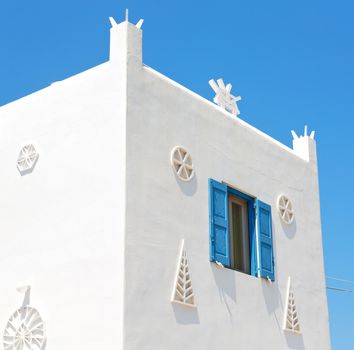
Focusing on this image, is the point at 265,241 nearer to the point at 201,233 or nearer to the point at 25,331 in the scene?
the point at 201,233

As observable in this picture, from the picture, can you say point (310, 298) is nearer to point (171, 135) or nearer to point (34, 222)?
point (171, 135)

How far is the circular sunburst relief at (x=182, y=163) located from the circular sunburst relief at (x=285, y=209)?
2.23m

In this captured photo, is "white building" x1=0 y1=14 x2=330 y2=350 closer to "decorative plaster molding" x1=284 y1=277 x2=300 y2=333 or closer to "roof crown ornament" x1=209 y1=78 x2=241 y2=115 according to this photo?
"decorative plaster molding" x1=284 y1=277 x2=300 y2=333

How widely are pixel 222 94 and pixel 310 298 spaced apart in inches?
140

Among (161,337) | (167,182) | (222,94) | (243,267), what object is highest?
(222,94)

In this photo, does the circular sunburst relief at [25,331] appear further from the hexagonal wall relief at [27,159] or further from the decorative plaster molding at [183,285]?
the hexagonal wall relief at [27,159]

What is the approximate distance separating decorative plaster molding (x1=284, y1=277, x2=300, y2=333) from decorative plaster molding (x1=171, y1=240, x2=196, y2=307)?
7.60 ft

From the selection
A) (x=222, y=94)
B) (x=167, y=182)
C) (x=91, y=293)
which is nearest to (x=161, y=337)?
(x=91, y=293)

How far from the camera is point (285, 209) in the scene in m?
11.7

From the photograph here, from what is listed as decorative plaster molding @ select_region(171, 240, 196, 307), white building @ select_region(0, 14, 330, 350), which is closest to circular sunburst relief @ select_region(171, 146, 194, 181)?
white building @ select_region(0, 14, 330, 350)

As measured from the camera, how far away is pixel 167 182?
947cm

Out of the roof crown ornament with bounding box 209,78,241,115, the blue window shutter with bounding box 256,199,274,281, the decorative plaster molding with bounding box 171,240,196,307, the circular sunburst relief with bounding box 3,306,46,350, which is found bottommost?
the circular sunburst relief with bounding box 3,306,46,350

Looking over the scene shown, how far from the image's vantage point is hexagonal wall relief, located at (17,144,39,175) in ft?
32.5

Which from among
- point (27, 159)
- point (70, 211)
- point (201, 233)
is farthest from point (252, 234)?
point (27, 159)
